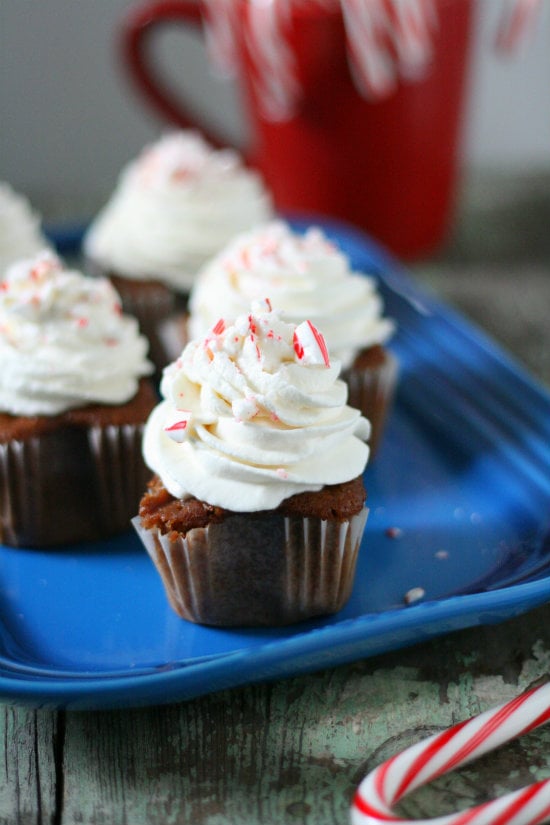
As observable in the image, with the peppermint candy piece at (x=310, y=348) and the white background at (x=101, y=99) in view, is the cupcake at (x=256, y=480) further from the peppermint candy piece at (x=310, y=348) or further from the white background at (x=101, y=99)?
the white background at (x=101, y=99)

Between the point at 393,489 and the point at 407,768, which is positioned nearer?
the point at 407,768

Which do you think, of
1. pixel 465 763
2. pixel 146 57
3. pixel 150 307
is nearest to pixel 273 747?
pixel 465 763

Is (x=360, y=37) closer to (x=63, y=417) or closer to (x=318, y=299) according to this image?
(x=318, y=299)

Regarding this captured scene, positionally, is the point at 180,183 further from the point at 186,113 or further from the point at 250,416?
the point at 250,416

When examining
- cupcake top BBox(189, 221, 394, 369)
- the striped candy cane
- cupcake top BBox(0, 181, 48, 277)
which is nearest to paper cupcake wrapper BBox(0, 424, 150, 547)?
cupcake top BBox(189, 221, 394, 369)

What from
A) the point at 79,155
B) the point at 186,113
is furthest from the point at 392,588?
the point at 79,155

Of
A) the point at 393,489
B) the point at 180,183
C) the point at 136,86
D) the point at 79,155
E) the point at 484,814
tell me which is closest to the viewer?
the point at 484,814

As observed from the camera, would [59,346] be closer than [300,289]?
Yes
